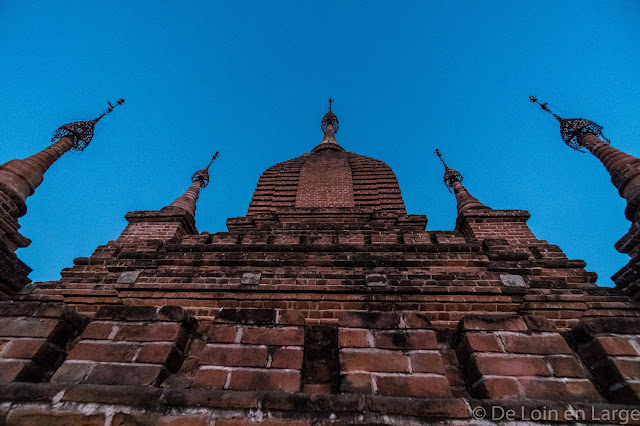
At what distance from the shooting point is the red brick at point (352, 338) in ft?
7.72

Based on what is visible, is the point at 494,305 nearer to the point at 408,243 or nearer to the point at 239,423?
the point at 408,243

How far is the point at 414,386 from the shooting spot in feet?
7.03

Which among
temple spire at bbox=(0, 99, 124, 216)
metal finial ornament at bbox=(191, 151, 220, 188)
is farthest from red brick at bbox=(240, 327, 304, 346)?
metal finial ornament at bbox=(191, 151, 220, 188)

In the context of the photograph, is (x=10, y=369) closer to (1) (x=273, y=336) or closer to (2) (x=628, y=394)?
(1) (x=273, y=336)

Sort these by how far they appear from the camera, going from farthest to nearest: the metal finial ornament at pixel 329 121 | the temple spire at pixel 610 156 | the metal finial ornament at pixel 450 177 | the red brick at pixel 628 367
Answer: the metal finial ornament at pixel 329 121
the metal finial ornament at pixel 450 177
the temple spire at pixel 610 156
the red brick at pixel 628 367

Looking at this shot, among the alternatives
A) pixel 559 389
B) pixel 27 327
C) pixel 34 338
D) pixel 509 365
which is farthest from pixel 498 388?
pixel 27 327

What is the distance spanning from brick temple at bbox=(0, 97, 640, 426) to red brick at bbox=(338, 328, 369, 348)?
10mm

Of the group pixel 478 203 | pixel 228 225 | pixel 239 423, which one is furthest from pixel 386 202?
pixel 239 423

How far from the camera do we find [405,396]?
210 cm

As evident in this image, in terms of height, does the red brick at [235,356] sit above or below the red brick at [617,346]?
below

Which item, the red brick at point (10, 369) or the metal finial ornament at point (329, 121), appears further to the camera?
the metal finial ornament at point (329, 121)

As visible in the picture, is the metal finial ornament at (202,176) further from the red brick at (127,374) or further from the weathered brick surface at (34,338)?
the red brick at (127,374)

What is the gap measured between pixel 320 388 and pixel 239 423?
2.16 feet

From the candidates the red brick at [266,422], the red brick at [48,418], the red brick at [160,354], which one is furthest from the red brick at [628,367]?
the red brick at [48,418]
